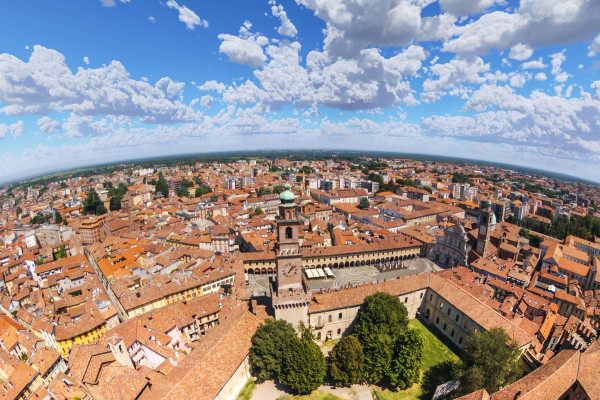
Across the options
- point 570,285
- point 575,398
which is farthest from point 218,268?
point 570,285

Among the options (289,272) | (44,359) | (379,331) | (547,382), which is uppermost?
(289,272)

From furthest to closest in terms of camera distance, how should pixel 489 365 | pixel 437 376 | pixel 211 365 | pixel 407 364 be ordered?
pixel 437 376 → pixel 407 364 → pixel 211 365 → pixel 489 365

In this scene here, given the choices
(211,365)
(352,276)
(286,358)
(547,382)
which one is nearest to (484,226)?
(352,276)

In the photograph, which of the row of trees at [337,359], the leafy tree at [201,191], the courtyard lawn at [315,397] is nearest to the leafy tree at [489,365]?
the row of trees at [337,359]

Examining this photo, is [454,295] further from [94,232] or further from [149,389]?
[94,232]

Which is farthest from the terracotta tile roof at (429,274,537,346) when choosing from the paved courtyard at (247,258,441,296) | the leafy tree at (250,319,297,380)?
the leafy tree at (250,319,297,380)

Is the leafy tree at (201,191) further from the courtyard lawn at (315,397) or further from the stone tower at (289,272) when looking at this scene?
the courtyard lawn at (315,397)

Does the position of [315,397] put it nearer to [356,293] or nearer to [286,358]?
[286,358]
